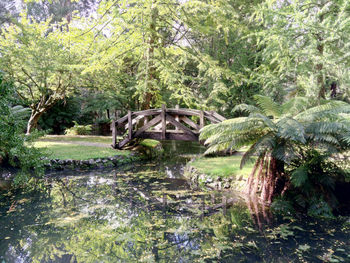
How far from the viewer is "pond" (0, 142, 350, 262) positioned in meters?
3.48

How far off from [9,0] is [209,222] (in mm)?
26944

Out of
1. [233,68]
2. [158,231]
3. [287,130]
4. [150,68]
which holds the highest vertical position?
[233,68]

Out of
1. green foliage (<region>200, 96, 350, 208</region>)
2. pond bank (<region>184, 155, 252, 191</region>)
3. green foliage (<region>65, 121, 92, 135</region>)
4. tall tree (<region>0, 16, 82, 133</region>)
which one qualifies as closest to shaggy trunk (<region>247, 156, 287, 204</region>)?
green foliage (<region>200, 96, 350, 208</region>)

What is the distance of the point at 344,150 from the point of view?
467cm

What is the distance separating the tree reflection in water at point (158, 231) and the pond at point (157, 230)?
0.01 m

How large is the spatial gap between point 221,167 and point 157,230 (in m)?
3.64

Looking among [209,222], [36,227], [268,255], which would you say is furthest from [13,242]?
[268,255]

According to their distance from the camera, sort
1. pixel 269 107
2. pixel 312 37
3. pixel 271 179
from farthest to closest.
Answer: pixel 312 37, pixel 269 107, pixel 271 179

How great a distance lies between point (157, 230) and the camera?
4.21 metres

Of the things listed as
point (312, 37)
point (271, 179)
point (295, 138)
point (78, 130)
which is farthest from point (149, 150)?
point (295, 138)

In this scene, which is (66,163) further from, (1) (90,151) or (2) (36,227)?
(2) (36,227)

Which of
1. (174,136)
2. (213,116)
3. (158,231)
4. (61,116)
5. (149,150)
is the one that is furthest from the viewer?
(61,116)

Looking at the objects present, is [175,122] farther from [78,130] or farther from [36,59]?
[78,130]

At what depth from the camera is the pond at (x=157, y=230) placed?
11.4 feet
